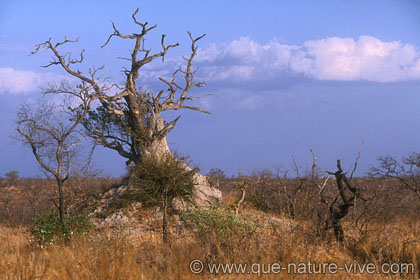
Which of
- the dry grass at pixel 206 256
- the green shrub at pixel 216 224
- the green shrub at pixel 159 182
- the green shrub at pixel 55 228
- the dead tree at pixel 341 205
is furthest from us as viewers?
the green shrub at pixel 159 182

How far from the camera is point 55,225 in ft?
34.6

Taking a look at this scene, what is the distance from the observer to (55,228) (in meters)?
10.5

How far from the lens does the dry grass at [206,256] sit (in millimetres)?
6492

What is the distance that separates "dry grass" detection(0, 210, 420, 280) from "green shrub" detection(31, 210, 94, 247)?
4.30ft

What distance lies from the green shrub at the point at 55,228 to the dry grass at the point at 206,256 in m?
1.31

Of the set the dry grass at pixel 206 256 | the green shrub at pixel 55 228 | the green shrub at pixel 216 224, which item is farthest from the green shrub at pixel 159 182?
the dry grass at pixel 206 256

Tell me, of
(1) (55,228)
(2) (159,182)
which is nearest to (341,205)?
(2) (159,182)

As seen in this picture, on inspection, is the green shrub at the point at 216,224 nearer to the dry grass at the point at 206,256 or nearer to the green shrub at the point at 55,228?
the dry grass at the point at 206,256

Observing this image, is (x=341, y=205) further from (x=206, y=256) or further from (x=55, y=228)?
(x=55, y=228)

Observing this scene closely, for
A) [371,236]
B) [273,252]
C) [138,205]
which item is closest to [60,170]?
[138,205]

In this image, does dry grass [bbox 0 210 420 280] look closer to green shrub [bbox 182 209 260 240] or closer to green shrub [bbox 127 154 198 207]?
green shrub [bbox 182 209 260 240]

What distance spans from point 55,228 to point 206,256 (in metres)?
4.84

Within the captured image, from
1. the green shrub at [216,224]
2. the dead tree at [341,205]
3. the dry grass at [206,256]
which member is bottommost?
the dry grass at [206,256]

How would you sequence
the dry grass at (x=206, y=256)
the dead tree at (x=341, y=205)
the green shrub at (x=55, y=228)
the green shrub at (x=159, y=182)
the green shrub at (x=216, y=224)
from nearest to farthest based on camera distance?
the dry grass at (x=206, y=256) → the dead tree at (x=341, y=205) → the green shrub at (x=216, y=224) → the green shrub at (x=55, y=228) → the green shrub at (x=159, y=182)
